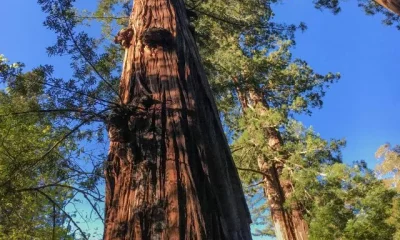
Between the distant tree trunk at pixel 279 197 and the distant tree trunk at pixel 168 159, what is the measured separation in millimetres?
6012

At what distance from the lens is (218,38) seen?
11.0m

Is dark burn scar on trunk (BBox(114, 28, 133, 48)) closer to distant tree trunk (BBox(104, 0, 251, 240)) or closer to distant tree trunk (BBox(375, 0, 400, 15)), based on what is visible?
→ distant tree trunk (BBox(104, 0, 251, 240))

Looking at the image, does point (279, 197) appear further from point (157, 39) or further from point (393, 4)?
point (157, 39)

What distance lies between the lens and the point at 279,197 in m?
9.04

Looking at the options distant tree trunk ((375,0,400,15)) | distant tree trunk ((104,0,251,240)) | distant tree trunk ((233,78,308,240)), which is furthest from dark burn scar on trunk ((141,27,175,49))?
distant tree trunk ((233,78,308,240))

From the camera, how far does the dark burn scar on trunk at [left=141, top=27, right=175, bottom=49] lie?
2.87 m

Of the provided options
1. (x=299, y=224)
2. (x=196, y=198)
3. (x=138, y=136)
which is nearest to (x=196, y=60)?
(x=138, y=136)

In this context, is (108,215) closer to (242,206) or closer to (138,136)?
(138,136)

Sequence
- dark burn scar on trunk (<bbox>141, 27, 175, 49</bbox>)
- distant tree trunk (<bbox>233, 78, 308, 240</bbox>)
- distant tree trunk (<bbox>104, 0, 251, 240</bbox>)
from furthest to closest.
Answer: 1. distant tree trunk (<bbox>233, 78, 308, 240</bbox>)
2. dark burn scar on trunk (<bbox>141, 27, 175, 49</bbox>)
3. distant tree trunk (<bbox>104, 0, 251, 240</bbox>)

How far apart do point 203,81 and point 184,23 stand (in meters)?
0.84

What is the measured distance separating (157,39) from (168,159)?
1217 millimetres

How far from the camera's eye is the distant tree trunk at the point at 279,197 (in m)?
8.33

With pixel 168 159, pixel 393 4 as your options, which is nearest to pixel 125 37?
pixel 168 159

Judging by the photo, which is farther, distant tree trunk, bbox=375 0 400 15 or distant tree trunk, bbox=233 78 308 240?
distant tree trunk, bbox=233 78 308 240
